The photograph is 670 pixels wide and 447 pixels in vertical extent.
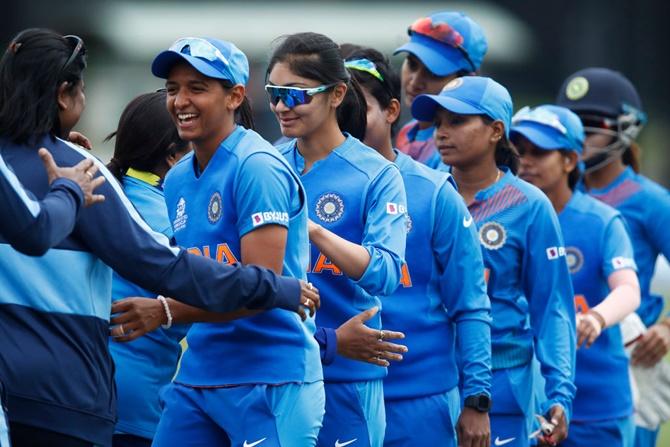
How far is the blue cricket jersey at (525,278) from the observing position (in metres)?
6.16

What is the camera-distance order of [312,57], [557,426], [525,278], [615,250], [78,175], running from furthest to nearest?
[615,250] < [525,278] < [557,426] < [312,57] < [78,175]

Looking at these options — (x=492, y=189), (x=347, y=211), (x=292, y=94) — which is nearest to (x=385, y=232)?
(x=347, y=211)

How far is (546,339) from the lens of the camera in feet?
20.2

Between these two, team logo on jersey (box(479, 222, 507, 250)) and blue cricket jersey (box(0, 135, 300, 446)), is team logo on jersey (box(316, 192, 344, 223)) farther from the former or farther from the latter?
team logo on jersey (box(479, 222, 507, 250))

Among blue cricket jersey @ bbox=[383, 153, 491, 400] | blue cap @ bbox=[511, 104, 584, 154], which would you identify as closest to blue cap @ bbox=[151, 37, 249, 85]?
blue cricket jersey @ bbox=[383, 153, 491, 400]

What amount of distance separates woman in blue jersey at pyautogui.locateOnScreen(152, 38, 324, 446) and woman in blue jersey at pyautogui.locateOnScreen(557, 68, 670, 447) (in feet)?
10.8

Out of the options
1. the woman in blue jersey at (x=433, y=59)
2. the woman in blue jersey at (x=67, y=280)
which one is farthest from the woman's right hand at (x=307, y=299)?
the woman in blue jersey at (x=433, y=59)

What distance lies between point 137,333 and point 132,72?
23793mm

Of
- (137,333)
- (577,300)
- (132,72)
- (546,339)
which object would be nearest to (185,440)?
(137,333)

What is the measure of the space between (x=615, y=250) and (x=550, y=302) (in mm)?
940

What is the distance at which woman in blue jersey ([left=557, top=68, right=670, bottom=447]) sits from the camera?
7.67 meters

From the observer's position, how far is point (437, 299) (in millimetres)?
5793

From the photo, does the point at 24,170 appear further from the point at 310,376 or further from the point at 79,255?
the point at 310,376

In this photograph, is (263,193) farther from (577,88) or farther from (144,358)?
(577,88)
